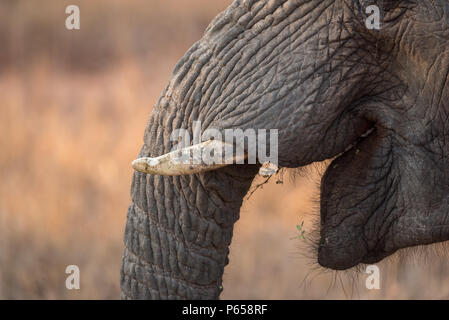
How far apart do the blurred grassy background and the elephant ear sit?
30.8 inches

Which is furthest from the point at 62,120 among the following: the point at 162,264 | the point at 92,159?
the point at 162,264

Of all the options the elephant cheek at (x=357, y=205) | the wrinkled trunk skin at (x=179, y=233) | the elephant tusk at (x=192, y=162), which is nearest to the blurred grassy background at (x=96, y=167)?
the elephant cheek at (x=357, y=205)

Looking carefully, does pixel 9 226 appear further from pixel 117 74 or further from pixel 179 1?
pixel 179 1

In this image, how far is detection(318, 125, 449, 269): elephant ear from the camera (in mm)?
2342

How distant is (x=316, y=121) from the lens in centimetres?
227

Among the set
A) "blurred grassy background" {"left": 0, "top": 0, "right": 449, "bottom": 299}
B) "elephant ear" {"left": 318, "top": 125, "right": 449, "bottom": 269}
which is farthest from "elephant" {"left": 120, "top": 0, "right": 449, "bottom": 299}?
"blurred grassy background" {"left": 0, "top": 0, "right": 449, "bottom": 299}

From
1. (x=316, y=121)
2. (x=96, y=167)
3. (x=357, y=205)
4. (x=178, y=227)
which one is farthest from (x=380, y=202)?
(x=96, y=167)

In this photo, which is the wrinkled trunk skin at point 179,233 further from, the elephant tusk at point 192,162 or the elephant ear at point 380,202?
the elephant ear at point 380,202

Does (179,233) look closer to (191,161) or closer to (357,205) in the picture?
(191,161)

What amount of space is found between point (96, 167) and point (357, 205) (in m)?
3.34

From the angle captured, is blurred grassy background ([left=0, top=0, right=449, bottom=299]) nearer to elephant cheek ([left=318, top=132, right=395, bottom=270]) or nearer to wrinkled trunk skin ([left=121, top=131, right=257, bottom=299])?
elephant cheek ([left=318, top=132, right=395, bottom=270])

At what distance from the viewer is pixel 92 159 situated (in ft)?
18.6

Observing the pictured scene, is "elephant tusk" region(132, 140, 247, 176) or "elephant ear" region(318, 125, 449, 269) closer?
"elephant tusk" region(132, 140, 247, 176)

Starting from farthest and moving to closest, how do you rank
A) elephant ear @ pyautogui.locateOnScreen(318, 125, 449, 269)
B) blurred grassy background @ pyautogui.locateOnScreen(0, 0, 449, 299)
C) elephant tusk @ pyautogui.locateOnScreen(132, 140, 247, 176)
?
blurred grassy background @ pyautogui.locateOnScreen(0, 0, 449, 299) < elephant ear @ pyautogui.locateOnScreen(318, 125, 449, 269) < elephant tusk @ pyautogui.locateOnScreen(132, 140, 247, 176)
